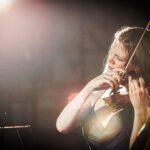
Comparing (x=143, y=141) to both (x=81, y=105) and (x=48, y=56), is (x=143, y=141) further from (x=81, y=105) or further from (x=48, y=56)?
(x=48, y=56)

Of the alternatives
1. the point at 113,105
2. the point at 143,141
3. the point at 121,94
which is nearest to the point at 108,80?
the point at 121,94

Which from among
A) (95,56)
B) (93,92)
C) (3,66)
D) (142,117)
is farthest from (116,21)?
(3,66)

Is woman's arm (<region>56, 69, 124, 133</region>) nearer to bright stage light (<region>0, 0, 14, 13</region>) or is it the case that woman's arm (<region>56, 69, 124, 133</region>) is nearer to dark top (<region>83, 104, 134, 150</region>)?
dark top (<region>83, 104, 134, 150</region>)

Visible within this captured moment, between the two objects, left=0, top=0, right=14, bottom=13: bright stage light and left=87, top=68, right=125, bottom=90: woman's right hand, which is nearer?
left=87, top=68, right=125, bottom=90: woman's right hand

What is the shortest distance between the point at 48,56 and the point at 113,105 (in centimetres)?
135

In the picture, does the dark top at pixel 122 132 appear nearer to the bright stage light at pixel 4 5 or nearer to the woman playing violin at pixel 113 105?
the woman playing violin at pixel 113 105

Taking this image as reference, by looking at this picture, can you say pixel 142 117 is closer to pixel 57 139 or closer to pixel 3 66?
pixel 57 139

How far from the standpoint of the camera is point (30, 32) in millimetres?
5512

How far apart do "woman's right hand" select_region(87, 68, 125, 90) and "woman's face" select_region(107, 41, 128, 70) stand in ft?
0.27

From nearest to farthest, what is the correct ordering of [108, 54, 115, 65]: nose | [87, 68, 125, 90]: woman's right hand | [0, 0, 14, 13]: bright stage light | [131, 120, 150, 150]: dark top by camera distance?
[131, 120, 150, 150]: dark top < [87, 68, 125, 90]: woman's right hand < [108, 54, 115, 65]: nose < [0, 0, 14, 13]: bright stage light

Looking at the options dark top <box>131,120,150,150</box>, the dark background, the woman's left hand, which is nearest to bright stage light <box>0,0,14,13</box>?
the dark background

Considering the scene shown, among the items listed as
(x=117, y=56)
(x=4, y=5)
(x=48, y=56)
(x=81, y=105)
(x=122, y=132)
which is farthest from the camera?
(x=4, y=5)

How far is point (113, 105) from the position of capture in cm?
501

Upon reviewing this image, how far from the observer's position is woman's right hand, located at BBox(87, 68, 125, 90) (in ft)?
16.6
